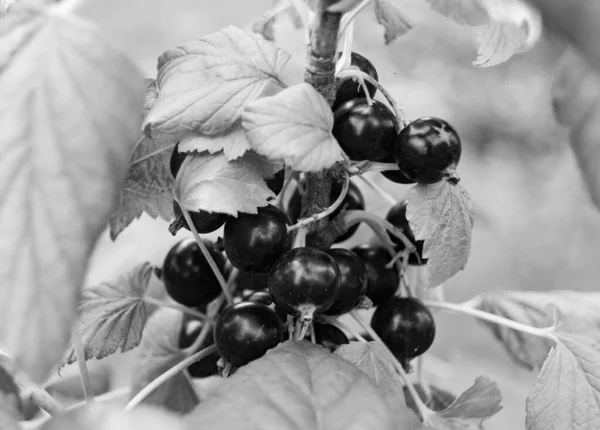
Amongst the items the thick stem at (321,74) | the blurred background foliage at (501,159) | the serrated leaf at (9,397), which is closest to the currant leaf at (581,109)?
the thick stem at (321,74)

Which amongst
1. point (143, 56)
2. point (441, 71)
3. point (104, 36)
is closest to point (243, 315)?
point (104, 36)

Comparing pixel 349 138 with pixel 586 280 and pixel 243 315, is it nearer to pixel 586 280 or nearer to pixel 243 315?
pixel 243 315

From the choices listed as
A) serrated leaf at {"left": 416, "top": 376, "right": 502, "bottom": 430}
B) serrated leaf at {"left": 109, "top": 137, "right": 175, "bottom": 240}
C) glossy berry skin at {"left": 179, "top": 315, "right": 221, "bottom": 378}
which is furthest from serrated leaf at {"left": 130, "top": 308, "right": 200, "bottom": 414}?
serrated leaf at {"left": 416, "top": 376, "right": 502, "bottom": 430}

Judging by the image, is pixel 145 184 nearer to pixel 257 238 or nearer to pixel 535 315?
pixel 257 238

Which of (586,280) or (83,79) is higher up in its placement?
(83,79)

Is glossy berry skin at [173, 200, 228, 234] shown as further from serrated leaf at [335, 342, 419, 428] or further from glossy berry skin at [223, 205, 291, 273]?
serrated leaf at [335, 342, 419, 428]

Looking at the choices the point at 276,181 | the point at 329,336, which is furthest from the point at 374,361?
the point at 276,181

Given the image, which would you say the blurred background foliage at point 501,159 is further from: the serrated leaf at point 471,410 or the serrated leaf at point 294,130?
the serrated leaf at point 294,130
